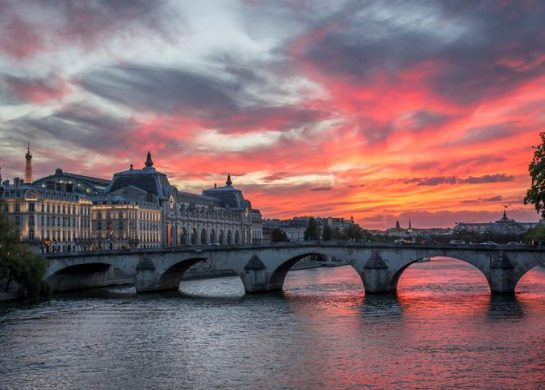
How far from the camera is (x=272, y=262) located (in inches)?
3659

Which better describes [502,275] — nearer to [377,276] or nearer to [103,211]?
[377,276]

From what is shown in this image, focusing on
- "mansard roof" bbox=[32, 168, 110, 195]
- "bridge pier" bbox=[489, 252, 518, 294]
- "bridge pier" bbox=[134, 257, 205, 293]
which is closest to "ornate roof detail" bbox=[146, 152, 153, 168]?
"mansard roof" bbox=[32, 168, 110, 195]

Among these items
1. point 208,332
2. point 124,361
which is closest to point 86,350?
point 124,361

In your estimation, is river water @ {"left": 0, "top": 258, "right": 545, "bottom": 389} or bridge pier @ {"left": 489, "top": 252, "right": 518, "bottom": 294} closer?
river water @ {"left": 0, "top": 258, "right": 545, "bottom": 389}

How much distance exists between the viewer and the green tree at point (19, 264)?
78.8 metres

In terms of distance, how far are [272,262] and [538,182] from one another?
32032 mm

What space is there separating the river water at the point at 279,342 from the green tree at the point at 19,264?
3.67 metres

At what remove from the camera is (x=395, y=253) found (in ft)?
284

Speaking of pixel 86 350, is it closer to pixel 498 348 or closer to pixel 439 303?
pixel 498 348

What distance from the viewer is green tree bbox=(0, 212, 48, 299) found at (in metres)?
78.8

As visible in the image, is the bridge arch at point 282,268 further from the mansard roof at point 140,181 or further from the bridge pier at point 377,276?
the mansard roof at point 140,181

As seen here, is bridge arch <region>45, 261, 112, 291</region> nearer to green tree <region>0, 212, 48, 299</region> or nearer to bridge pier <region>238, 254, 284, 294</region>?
green tree <region>0, 212, 48, 299</region>

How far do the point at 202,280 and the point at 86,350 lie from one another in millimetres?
68727

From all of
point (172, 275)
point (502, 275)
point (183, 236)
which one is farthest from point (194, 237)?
point (502, 275)
